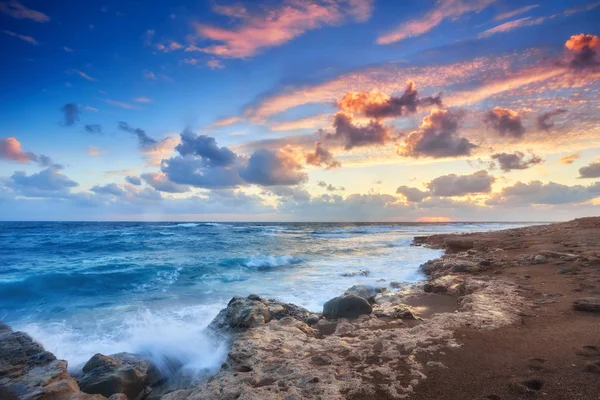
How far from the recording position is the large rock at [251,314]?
24.7ft

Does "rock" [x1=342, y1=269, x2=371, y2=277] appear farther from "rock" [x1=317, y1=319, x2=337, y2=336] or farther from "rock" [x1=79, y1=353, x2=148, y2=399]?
"rock" [x1=79, y1=353, x2=148, y2=399]

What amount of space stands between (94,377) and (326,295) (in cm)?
814

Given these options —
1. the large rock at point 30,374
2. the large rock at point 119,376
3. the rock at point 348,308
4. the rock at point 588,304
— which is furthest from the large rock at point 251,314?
the rock at point 588,304

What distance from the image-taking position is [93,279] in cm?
1580

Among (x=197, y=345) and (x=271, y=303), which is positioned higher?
(x=271, y=303)

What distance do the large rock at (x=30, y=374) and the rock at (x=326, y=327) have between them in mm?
4337

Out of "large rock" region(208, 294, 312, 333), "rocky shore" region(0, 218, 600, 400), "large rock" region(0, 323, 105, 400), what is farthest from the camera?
"large rock" region(208, 294, 312, 333)

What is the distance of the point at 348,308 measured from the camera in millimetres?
8047

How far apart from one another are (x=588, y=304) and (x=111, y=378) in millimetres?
9264

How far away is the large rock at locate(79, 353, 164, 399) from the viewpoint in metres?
5.35

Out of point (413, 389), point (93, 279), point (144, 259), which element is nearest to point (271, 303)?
point (413, 389)

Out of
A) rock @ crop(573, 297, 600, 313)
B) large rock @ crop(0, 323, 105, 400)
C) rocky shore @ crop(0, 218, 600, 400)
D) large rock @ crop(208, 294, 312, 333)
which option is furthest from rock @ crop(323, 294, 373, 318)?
large rock @ crop(0, 323, 105, 400)

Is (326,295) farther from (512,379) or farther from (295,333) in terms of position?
(512,379)

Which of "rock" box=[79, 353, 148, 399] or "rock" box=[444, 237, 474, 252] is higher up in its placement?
"rock" box=[444, 237, 474, 252]
